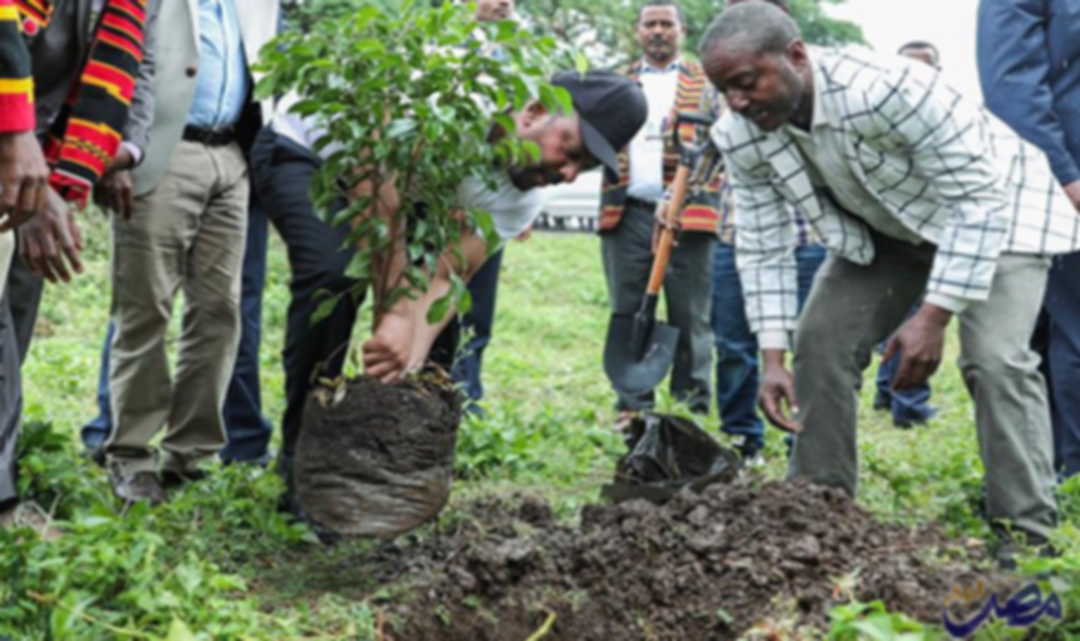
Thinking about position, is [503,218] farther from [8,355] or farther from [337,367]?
[8,355]

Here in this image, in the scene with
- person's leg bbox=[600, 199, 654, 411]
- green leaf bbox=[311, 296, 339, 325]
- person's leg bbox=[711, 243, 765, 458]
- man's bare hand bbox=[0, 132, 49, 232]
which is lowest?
person's leg bbox=[711, 243, 765, 458]

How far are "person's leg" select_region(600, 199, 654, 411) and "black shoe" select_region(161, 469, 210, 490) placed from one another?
2424 millimetres

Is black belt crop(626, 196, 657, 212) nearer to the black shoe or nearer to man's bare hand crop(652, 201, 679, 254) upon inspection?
man's bare hand crop(652, 201, 679, 254)

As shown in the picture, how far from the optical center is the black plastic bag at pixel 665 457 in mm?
4967

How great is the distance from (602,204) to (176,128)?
2.70m

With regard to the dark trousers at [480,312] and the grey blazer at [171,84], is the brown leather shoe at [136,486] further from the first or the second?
the dark trousers at [480,312]

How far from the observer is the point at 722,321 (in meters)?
6.72

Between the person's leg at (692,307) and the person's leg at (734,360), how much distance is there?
0.43 feet

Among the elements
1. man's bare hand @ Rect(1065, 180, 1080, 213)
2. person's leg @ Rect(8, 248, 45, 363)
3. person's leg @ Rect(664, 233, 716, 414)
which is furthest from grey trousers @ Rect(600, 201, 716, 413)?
person's leg @ Rect(8, 248, 45, 363)

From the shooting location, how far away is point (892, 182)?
14.5 ft

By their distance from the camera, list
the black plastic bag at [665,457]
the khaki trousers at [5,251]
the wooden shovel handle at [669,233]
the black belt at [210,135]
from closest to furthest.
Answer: the khaki trousers at [5,251]
the black belt at [210,135]
the black plastic bag at [665,457]
the wooden shovel handle at [669,233]

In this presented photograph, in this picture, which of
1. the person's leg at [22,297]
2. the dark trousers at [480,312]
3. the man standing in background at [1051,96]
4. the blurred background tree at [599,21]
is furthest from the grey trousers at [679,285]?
the blurred background tree at [599,21]

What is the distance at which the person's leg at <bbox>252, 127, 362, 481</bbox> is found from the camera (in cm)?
421

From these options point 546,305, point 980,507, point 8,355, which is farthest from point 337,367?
point 546,305
